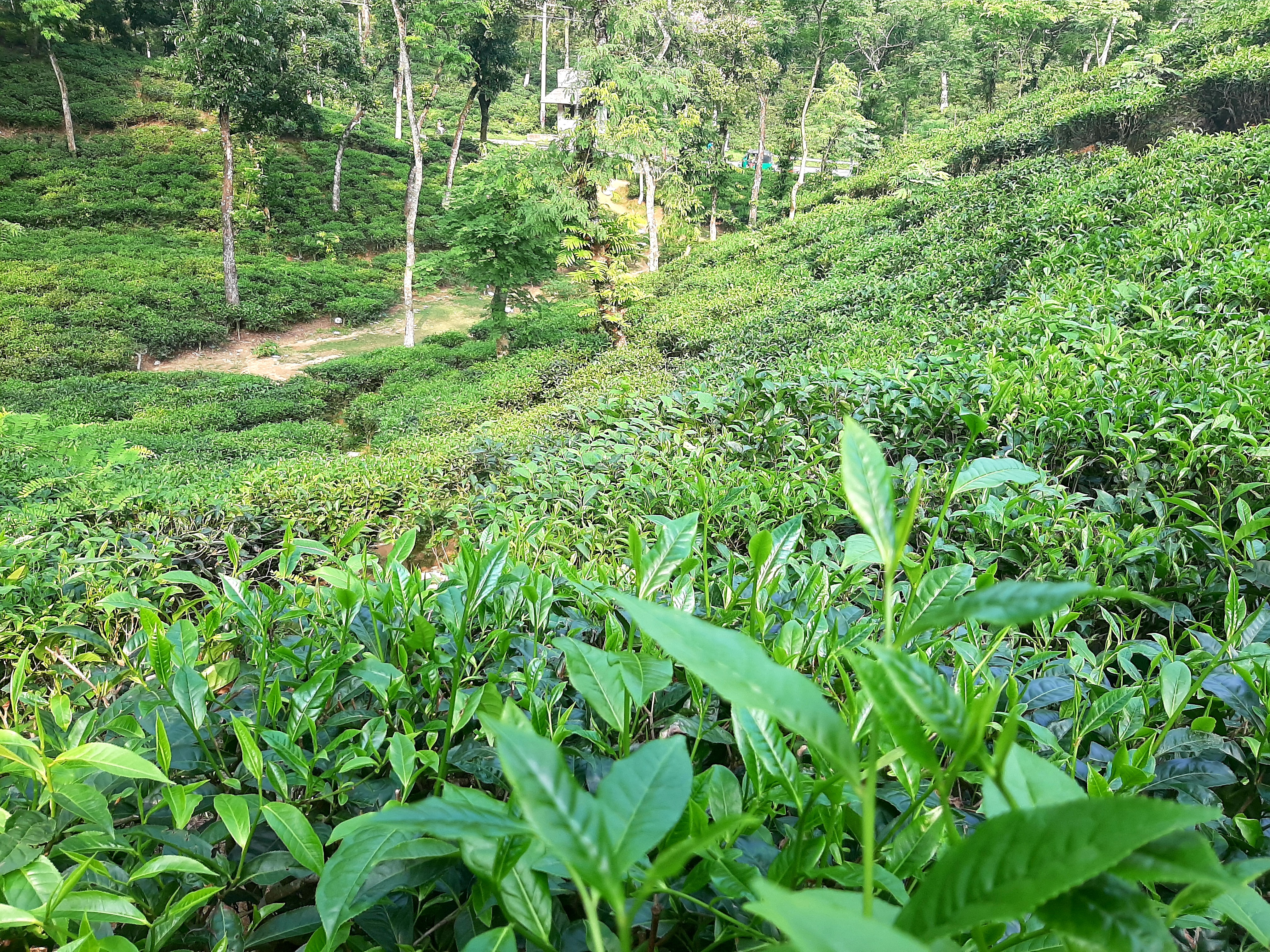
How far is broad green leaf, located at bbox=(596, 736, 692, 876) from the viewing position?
0.30 meters

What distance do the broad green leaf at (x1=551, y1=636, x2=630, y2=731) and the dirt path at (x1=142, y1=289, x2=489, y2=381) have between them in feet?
38.4

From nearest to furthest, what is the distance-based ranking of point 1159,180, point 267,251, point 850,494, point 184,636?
point 850,494 → point 184,636 → point 1159,180 → point 267,251

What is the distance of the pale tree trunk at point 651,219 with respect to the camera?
13.9 m

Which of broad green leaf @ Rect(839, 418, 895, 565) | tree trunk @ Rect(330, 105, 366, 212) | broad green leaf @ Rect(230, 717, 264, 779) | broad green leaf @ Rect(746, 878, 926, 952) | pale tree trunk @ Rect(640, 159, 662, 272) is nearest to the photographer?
broad green leaf @ Rect(746, 878, 926, 952)

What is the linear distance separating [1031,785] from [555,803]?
0.30m

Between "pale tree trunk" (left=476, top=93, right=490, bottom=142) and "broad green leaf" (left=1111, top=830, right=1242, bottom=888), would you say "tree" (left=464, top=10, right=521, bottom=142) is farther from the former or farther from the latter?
"broad green leaf" (left=1111, top=830, right=1242, bottom=888)

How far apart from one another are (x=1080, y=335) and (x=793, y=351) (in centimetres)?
204

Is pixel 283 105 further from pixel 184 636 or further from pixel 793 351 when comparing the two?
pixel 184 636

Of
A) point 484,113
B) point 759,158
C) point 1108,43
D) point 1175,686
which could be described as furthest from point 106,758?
point 484,113

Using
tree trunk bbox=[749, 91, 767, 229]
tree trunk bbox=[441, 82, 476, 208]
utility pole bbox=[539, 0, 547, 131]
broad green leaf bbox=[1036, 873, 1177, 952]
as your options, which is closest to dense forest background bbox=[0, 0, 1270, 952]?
broad green leaf bbox=[1036, 873, 1177, 952]

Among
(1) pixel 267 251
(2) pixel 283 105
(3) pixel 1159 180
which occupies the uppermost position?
(2) pixel 283 105

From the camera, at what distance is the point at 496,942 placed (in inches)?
17.9

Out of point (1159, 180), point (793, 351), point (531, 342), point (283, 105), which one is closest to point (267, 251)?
point (283, 105)

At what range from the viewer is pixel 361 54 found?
56.9ft
